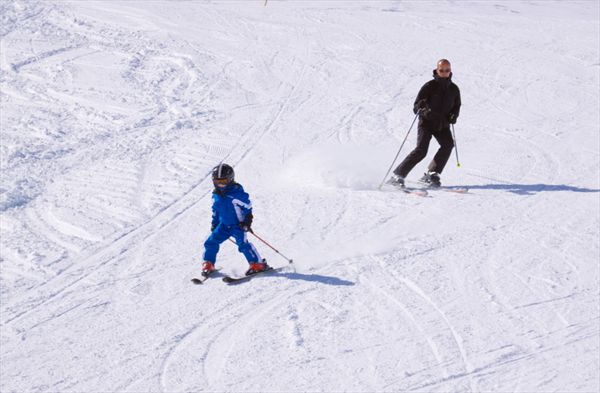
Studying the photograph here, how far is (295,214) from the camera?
955 centimetres

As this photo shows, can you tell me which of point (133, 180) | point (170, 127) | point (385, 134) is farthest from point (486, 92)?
point (133, 180)

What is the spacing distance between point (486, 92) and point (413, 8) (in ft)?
25.8

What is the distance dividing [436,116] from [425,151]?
529mm

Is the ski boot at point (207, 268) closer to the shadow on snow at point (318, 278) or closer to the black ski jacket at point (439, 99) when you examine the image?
the shadow on snow at point (318, 278)

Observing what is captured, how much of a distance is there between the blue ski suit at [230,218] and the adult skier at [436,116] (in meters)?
3.23

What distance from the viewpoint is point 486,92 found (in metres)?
15.0

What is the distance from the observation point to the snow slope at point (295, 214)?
6469 millimetres

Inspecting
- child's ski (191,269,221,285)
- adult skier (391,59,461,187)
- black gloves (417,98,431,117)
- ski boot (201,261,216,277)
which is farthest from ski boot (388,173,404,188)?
ski boot (201,261,216,277)

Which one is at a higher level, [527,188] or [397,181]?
[527,188]

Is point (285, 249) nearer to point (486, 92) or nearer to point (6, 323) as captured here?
point (6, 323)

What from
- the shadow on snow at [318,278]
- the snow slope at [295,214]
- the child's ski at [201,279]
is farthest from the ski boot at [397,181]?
the child's ski at [201,279]

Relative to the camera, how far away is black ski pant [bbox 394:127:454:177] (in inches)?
399

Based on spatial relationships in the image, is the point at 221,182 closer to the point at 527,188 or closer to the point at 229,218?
the point at 229,218

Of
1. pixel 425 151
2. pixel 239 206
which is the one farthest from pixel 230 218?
pixel 425 151
